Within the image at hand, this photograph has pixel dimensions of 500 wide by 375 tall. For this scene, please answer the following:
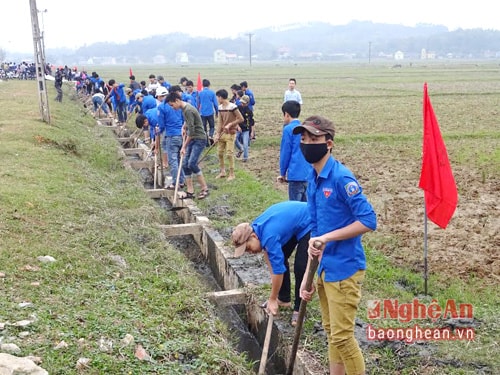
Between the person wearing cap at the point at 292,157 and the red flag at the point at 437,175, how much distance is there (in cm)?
141

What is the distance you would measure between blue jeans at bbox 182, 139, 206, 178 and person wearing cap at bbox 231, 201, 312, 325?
181 inches

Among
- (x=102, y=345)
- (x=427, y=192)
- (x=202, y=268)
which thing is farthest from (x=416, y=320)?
(x=202, y=268)

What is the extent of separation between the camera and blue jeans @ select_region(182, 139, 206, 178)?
944 centimetres

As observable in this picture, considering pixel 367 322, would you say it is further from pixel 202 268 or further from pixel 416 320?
pixel 202 268

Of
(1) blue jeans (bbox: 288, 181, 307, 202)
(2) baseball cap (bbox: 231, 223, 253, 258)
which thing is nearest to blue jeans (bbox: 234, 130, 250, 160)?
(1) blue jeans (bbox: 288, 181, 307, 202)

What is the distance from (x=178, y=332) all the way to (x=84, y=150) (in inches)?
355

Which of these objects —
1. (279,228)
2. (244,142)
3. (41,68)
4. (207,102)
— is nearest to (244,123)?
(244,142)

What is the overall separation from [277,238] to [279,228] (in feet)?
0.47

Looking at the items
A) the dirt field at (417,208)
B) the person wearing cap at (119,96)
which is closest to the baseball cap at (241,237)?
the dirt field at (417,208)

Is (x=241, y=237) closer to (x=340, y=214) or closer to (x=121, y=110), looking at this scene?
(x=340, y=214)

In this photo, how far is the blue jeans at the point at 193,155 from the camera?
31.0 feet

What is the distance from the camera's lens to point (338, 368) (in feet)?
12.9

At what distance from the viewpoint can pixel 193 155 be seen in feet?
31.1

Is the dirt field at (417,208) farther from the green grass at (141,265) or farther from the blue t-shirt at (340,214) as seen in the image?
the blue t-shirt at (340,214)
